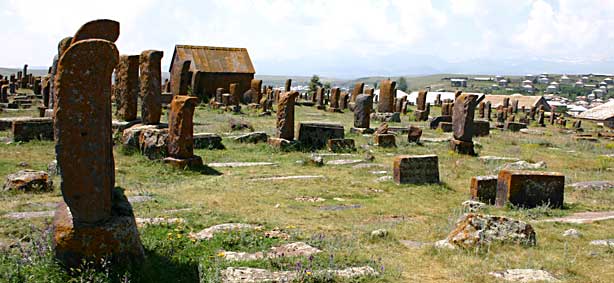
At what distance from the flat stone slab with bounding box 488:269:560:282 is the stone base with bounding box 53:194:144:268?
12.2 ft

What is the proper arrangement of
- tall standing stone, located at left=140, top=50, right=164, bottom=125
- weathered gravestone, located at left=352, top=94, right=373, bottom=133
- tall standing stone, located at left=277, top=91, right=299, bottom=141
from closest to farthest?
tall standing stone, located at left=140, top=50, right=164, bottom=125 → tall standing stone, located at left=277, top=91, right=299, bottom=141 → weathered gravestone, located at left=352, top=94, right=373, bottom=133

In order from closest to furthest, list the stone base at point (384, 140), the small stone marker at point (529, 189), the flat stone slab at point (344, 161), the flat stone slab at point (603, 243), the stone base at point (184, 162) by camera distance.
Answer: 1. the flat stone slab at point (603, 243)
2. the small stone marker at point (529, 189)
3. the stone base at point (184, 162)
4. the flat stone slab at point (344, 161)
5. the stone base at point (384, 140)

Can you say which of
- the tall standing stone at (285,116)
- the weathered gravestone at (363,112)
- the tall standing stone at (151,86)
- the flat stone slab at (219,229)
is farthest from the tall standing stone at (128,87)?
the flat stone slab at (219,229)

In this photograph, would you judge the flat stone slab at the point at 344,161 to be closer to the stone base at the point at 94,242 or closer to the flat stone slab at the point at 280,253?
the flat stone slab at the point at 280,253

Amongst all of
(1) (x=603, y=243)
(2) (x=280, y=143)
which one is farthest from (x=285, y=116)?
(1) (x=603, y=243)

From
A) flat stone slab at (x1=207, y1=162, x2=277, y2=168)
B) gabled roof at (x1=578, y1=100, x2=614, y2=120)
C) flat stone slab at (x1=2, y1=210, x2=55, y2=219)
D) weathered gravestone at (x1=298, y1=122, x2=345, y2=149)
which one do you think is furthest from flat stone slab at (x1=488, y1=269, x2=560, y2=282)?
gabled roof at (x1=578, y1=100, x2=614, y2=120)

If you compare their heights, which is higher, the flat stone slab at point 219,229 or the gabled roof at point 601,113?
the gabled roof at point 601,113

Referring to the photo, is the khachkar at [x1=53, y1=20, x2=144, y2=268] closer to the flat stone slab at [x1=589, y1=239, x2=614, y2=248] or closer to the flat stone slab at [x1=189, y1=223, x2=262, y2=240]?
the flat stone slab at [x1=189, y1=223, x2=262, y2=240]

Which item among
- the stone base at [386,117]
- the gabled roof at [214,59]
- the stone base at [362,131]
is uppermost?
the gabled roof at [214,59]

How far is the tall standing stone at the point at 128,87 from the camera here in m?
16.7

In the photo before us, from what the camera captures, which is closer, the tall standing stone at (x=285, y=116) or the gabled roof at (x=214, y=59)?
the tall standing stone at (x=285, y=116)

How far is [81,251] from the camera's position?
213 inches

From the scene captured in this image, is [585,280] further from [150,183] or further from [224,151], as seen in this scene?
[224,151]

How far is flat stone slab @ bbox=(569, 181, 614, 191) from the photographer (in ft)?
43.5
